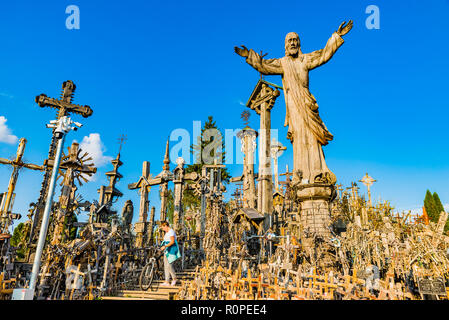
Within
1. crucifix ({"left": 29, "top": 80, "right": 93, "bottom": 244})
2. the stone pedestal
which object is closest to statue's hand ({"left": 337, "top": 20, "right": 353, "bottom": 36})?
the stone pedestal

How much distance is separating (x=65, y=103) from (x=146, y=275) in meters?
13.9

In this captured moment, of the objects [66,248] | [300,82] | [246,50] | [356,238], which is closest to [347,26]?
[300,82]

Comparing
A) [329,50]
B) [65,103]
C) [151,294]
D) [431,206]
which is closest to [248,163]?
[329,50]

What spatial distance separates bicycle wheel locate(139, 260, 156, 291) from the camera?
7654 millimetres

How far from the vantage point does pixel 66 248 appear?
300 inches

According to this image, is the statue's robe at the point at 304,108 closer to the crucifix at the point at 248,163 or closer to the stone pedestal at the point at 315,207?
the stone pedestal at the point at 315,207

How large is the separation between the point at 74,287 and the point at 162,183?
9198 mm

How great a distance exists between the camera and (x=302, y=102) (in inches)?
415

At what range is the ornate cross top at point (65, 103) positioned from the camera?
16812 mm

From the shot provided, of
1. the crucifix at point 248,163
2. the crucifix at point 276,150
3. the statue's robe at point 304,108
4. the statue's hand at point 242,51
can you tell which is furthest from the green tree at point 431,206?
the statue's hand at point 242,51

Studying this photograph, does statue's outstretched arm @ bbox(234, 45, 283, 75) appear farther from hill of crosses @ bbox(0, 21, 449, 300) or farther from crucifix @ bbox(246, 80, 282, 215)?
crucifix @ bbox(246, 80, 282, 215)

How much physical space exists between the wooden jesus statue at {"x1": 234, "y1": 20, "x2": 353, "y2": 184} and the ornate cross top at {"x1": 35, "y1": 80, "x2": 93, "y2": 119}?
11.7m
